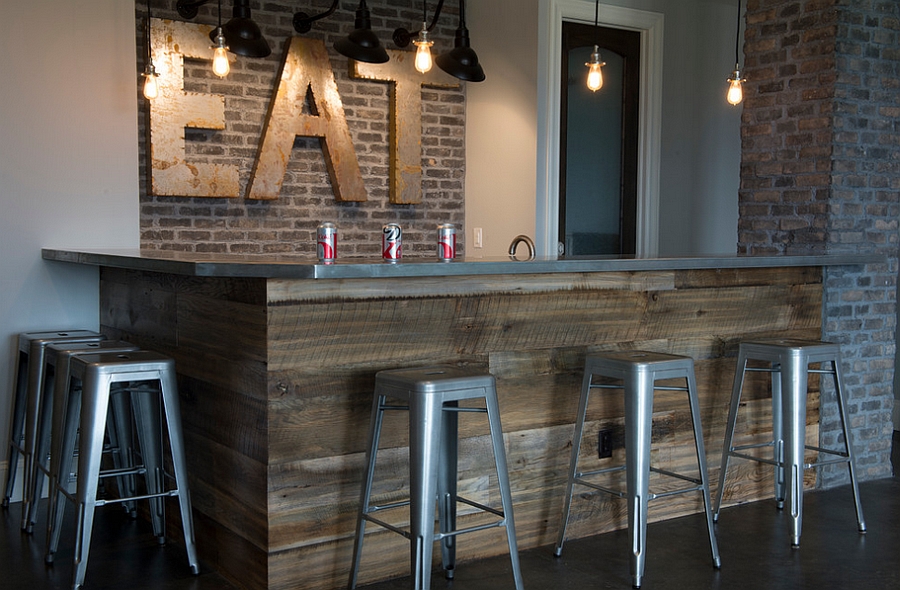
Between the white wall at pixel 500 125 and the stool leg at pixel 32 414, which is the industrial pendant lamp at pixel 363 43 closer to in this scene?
the white wall at pixel 500 125

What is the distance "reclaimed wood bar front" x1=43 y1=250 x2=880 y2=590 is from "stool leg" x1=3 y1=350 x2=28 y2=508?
0.40 metres

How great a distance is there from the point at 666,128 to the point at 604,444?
135 inches

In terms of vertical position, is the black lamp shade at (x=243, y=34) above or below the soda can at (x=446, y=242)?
above

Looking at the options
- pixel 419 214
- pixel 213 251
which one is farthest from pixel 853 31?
pixel 213 251

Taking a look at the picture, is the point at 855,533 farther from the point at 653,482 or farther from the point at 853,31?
the point at 853,31

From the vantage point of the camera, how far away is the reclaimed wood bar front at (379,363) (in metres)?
2.77

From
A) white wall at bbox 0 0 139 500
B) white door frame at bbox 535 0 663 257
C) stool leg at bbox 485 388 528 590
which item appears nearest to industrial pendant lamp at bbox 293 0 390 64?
white wall at bbox 0 0 139 500

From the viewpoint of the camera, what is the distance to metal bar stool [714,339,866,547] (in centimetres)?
334

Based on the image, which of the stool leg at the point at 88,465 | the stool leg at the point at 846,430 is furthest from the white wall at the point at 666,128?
the stool leg at the point at 88,465

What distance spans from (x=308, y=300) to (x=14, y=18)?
6.89 feet

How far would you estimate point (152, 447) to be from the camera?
3.34 m

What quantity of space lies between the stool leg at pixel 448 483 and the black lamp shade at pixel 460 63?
222cm

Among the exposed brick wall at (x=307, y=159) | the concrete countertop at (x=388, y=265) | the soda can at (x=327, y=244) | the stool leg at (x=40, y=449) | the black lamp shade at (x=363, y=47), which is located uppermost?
the black lamp shade at (x=363, y=47)

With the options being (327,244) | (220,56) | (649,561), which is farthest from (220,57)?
(649,561)
